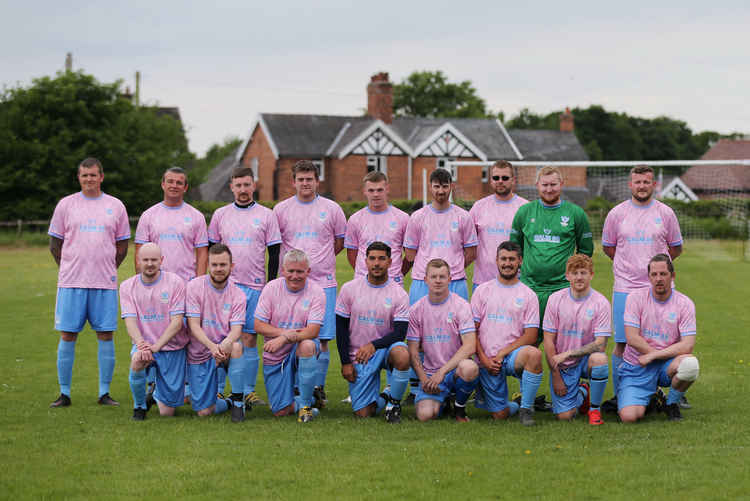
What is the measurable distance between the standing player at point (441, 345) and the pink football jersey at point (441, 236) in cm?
69

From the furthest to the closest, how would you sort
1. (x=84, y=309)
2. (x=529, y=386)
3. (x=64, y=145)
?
1. (x=64, y=145)
2. (x=84, y=309)
3. (x=529, y=386)

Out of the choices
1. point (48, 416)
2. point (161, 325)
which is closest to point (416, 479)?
point (161, 325)

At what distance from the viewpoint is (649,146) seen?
8225 cm

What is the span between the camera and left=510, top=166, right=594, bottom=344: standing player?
283 inches

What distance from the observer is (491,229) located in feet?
25.3

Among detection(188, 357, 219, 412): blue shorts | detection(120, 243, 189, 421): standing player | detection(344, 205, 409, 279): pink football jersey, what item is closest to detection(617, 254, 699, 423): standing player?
detection(344, 205, 409, 279): pink football jersey

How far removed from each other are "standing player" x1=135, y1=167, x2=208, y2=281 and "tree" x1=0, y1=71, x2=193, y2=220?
87.2 ft

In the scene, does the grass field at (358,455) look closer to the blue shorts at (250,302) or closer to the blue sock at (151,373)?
the blue sock at (151,373)

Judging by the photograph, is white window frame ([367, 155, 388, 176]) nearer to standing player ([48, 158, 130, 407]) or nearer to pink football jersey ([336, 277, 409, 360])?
standing player ([48, 158, 130, 407])

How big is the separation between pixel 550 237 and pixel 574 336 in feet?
3.05

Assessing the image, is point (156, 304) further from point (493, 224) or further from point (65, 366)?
point (493, 224)

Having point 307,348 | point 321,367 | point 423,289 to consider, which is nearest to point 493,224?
point 423,289

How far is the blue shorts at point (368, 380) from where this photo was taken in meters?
6.79

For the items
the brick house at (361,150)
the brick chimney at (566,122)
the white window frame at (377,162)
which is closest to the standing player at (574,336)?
the brick house at (361,150)
